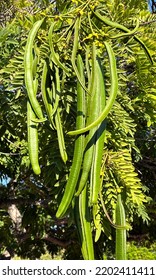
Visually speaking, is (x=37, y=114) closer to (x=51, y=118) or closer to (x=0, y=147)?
(x=51, y=118)

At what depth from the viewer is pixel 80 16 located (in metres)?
0.72

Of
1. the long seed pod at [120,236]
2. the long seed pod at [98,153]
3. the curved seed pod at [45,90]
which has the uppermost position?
the curved seed pod at [45,90]

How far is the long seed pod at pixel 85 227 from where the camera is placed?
697mm

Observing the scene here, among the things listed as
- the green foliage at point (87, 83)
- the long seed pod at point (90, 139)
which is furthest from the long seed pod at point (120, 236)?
the long seed pod at point (90, 139)

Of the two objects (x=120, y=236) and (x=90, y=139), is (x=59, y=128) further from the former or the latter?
(x=120, y=236)

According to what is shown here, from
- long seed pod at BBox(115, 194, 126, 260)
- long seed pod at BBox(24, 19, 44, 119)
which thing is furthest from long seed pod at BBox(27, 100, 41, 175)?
long seed pod at BBox(115, 194, 126, 260)

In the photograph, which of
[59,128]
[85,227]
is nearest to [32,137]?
[59,128]

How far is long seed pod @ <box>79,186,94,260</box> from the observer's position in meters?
0.70

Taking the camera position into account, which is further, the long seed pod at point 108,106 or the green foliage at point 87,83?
the green foliage at point 87,83

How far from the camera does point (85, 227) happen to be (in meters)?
0.70

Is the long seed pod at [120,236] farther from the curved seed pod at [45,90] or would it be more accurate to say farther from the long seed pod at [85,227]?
the curved seed pod at [45,90]

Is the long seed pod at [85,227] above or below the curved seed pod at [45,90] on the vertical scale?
below

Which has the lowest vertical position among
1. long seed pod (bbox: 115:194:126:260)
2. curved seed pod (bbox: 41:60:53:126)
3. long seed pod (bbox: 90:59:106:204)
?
long seed pod (bbox: 115:194:126:260)

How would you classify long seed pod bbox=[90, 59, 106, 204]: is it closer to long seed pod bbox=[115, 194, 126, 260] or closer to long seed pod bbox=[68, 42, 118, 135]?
long seed pod bbox=[68, 42, 118, 135]
